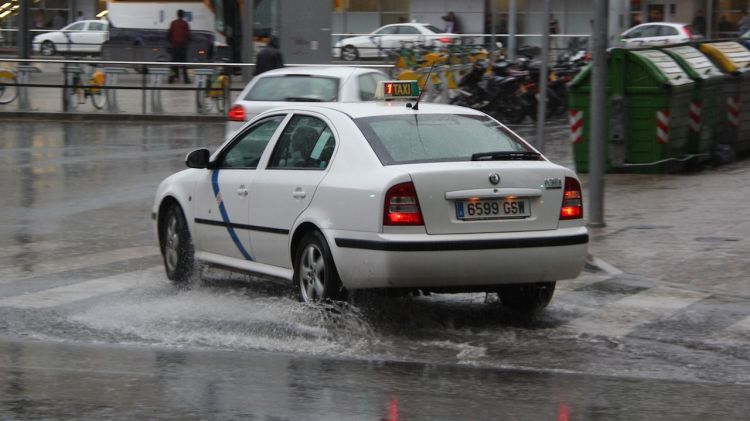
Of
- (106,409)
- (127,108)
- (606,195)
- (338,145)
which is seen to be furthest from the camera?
(127,108)

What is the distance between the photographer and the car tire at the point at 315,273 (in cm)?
820

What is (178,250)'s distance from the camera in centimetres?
1020

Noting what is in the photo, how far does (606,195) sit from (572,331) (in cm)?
787

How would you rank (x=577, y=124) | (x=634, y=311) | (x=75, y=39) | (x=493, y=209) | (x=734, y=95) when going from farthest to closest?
1. (x=75, y=39)
2. (x=734, y=95)
3. (x=577, y=124)
4. (x=634, y=311)
5. (x=493, y=209)

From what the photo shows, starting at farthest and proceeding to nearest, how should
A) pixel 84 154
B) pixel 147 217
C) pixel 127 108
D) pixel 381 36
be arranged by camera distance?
pixel 381 36
pixel 127 108
pixel 84 154
pixel 147 217

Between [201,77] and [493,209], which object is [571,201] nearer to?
[493,209]

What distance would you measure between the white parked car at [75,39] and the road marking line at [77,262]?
42766 millimetres

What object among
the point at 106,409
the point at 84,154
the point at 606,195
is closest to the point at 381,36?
the point at 84,154

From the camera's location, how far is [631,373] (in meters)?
7.09

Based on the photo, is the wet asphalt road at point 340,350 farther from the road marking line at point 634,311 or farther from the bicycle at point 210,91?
the bicycle at point 210,91

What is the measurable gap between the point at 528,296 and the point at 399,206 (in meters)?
1.49

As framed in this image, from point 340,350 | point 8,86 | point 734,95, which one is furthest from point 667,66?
point 8,86

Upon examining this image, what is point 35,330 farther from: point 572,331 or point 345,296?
point 572,331

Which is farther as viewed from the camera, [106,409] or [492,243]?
[492,243]
